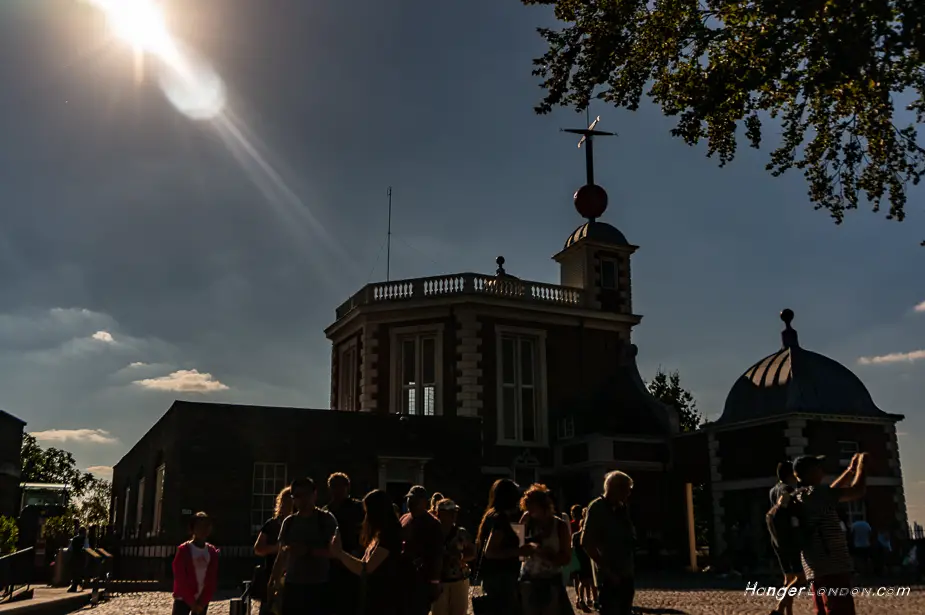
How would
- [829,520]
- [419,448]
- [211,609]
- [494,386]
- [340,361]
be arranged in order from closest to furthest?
[829,520] < [211,609] < [419,448] < [494,386] < [340,361]

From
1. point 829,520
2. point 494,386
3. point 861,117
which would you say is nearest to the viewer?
point 829,520

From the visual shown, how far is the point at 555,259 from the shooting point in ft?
103

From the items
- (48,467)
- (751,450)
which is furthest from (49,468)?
(751,450)

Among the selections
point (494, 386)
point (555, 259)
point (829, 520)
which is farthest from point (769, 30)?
point (555, 259)

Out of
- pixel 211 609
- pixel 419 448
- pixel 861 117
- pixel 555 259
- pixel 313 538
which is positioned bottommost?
pixel 211 609

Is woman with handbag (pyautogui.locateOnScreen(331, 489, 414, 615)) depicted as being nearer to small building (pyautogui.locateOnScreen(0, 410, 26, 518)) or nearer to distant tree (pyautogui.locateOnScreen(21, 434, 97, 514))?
small building (pyautogui.locateOnScreen(0, 410, 26, 518))

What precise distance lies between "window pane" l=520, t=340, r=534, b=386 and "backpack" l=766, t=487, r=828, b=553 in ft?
66.4

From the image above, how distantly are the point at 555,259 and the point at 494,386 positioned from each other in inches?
267

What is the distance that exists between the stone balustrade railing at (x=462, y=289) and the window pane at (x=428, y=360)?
4.93 ft

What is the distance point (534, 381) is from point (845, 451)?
30.8 ft

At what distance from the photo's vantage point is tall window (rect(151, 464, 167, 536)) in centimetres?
2087

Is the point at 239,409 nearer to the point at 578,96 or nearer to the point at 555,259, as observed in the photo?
the point at 578,96

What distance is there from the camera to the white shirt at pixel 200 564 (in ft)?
26.7

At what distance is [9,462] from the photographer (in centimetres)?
3616
